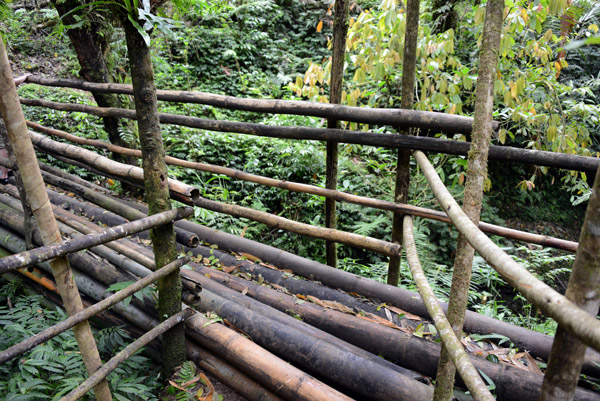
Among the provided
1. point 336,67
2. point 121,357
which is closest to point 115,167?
point 121,357

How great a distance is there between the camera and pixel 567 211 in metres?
6.62

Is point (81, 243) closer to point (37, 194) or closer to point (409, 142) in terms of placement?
point (37, 194)

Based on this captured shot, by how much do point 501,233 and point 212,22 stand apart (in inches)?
377

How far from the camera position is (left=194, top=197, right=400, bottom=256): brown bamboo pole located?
2.32m

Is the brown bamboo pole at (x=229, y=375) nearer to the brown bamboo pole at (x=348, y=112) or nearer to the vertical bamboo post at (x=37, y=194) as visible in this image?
the vertical bamboo post at (x=37, y=194)

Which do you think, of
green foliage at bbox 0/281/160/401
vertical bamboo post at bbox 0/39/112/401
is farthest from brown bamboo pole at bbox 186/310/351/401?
vertical bamboo post at bbox 0/39/112/401

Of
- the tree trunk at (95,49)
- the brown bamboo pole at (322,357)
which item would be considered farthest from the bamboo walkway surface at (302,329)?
the tree trunk at (95,49)

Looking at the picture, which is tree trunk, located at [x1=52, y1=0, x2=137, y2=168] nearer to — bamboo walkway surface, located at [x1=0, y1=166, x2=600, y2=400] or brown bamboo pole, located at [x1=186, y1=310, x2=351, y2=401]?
bamboo walkway surface, located at [x1=0, y1=166, x2=600, y2=400]

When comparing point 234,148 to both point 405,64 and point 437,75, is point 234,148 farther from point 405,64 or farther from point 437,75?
point 405,64

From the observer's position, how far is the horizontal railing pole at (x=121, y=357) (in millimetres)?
1491

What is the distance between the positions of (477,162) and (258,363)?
1.42 m

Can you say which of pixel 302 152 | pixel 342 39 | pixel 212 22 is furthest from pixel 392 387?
pixel 212 22

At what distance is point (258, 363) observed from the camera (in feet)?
5.92

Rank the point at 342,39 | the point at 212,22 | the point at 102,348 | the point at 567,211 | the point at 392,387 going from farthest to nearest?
the point at 212,22, the point at 567,211, the point at 342,39, the point at 102,348, the point at 392,387
